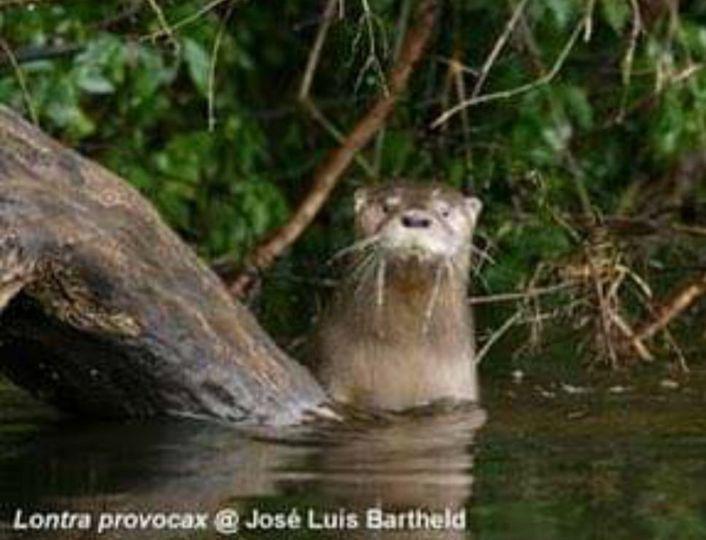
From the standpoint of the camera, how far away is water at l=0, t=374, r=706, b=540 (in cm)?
299

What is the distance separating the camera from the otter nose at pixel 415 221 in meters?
4.28

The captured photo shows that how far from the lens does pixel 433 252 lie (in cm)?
433

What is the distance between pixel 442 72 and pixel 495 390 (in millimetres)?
2070

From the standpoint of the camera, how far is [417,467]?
3441 millimetres

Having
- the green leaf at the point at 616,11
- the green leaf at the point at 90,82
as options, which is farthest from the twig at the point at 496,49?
the green leaf at the point at 90,82

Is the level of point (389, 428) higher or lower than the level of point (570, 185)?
lower

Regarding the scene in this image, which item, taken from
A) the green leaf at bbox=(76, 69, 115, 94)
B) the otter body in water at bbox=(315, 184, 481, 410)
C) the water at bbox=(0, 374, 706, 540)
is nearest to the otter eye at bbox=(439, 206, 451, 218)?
the otter body in water at bbox=(315, 184, 481, 410)

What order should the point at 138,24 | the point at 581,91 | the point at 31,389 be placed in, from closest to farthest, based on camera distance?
the point at 31,389 → the point at 138,24 → the point at 581,91

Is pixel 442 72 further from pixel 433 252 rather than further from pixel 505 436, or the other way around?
pixel 505 436

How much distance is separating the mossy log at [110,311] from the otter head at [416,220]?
1.29ft

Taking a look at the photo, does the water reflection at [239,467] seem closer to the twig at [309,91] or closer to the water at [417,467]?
the water at [417,467]

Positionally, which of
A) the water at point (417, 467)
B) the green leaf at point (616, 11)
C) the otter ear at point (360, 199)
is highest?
the green leaf at point (616, 11)

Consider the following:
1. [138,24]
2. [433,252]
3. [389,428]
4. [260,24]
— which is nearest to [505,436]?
[389,428]

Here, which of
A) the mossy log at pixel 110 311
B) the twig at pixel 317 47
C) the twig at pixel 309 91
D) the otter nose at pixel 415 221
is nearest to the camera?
the mossy log at pixel 110 311
